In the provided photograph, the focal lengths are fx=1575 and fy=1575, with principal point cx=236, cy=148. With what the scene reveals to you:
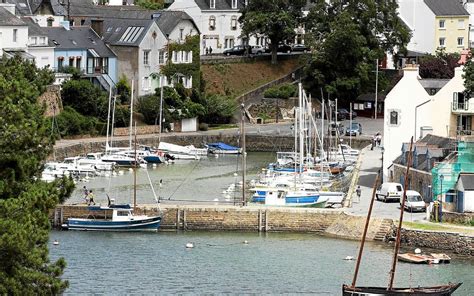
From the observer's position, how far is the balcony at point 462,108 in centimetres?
7388

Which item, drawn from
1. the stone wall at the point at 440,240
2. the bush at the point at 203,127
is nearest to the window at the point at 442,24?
the bush at the point at 203,127

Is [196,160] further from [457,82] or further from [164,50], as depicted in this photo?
[457,82]

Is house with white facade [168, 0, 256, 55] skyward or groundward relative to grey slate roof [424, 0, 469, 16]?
groundward

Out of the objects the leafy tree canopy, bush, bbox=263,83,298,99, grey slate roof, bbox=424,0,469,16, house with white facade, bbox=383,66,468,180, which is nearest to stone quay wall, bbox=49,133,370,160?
bush, bbox=263,83,298,99

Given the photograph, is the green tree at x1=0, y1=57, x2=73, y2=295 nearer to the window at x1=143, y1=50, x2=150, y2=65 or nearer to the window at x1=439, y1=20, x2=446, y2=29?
the window at x1=143, y1=50, x2=150, y2=65

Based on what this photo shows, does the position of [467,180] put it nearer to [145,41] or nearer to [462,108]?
[462,108]

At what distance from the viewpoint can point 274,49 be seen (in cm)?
11025

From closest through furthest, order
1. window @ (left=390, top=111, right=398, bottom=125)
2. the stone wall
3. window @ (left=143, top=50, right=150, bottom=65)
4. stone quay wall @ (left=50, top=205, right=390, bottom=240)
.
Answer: the stone wall, stone quay wall @ (left=50, top=205, right=390, bottom=240), window @ (left=390, top=111, right=398, bottom=125), window @ (left=143, top=50, right=150, bottom=65)

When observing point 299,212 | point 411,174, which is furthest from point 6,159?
point 411,174

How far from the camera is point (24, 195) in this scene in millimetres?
39469

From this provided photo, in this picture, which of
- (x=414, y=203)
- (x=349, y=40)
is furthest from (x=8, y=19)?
(x=414, y=203)

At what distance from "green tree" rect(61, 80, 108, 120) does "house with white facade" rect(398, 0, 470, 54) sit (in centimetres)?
2899

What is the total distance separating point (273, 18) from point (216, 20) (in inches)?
364

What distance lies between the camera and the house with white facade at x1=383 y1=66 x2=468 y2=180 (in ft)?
236
